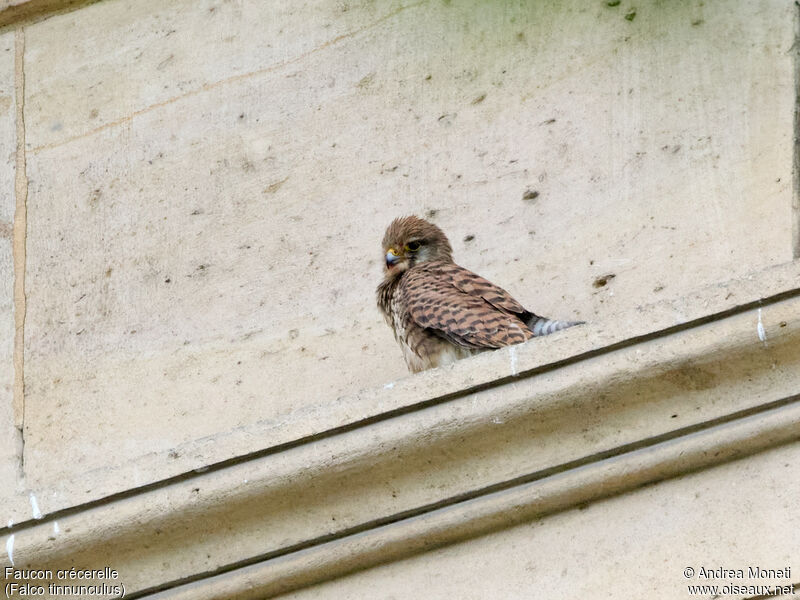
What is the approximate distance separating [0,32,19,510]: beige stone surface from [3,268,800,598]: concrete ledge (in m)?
0.34

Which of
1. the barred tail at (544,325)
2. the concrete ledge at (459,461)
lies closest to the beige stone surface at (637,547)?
the concrete ledge at (459,461)

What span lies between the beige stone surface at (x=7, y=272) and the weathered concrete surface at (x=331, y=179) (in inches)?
2.4

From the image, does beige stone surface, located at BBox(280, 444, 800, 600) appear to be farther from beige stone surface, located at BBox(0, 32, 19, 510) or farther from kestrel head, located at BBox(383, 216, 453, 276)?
kestrel head, located at BBox(383, 216, 453, 276)

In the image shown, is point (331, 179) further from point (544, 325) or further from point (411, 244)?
point (544, 325)

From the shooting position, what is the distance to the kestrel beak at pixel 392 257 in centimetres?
400

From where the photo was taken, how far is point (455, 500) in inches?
124

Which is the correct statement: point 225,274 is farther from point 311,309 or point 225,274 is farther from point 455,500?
point 455,500

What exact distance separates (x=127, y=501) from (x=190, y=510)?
0.49 feet

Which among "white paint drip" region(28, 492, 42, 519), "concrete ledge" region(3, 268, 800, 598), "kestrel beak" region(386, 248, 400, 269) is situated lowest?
"concrete ledge" region(3, 268, 800, 598)

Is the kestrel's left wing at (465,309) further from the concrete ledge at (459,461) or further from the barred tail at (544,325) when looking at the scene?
the concrete ledge at (459,461)

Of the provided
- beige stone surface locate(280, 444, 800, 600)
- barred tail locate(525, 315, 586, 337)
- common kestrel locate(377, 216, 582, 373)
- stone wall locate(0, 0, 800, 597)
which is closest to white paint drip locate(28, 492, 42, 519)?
stone wall locate(0, 0, 800, 597)

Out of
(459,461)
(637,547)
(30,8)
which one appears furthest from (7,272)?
(637,547)

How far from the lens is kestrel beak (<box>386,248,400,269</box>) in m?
4.00

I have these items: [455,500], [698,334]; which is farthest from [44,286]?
[698,334]
